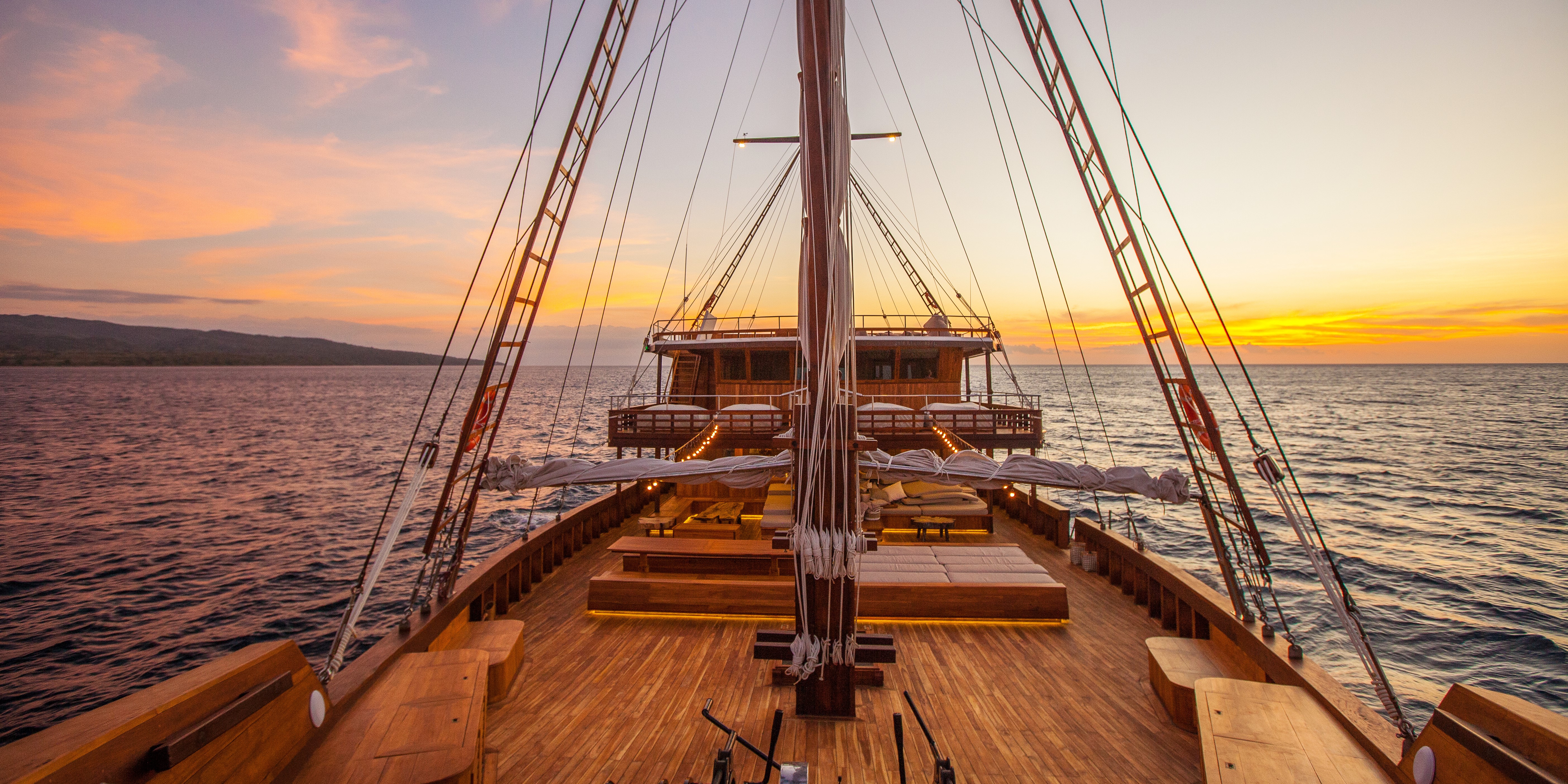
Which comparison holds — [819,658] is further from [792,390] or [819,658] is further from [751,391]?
[751,391]

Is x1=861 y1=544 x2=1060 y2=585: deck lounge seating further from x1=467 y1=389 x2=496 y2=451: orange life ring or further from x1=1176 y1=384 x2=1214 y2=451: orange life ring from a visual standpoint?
x1=467 y1=389 x2=496 y2=451: orange life ring

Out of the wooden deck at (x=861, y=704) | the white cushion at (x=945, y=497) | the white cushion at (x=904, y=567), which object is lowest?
the wooden deck at (x=861, y=704)

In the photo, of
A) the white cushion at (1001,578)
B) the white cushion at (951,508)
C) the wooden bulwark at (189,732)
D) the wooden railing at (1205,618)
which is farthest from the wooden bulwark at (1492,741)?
the white cushion at (951,508)

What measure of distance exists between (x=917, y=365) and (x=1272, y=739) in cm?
1392

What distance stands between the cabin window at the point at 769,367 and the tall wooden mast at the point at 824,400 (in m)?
11.9

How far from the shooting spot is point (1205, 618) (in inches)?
314

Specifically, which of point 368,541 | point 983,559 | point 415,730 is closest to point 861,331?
point 983,559

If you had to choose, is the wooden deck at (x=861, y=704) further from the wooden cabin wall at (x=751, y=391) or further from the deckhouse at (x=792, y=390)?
the wooden cabin wall at (x=751, y=391)

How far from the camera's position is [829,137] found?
19.1 ft

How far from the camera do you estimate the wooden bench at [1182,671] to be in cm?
641

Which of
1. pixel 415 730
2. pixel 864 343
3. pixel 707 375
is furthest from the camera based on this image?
pixel 707 375

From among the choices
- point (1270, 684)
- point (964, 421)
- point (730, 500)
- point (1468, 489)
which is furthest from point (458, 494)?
point (1468, 489)

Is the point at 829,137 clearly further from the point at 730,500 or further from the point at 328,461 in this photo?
the point at 328,461

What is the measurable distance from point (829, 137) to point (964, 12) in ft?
13.7
